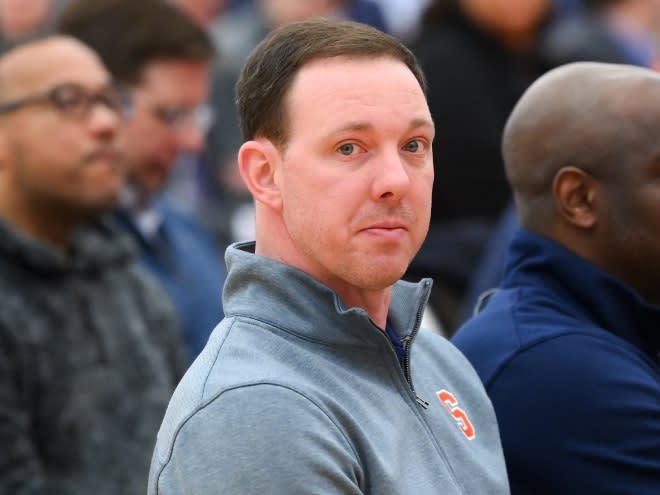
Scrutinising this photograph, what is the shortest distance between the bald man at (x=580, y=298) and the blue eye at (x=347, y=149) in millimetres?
800

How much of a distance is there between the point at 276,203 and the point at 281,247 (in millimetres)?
86

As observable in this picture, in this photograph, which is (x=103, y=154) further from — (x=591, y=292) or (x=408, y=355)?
(x=408, y=355)

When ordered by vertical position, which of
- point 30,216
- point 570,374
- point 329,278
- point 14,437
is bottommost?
point 14,437

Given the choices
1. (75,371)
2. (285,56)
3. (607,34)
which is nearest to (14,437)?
(75,371)

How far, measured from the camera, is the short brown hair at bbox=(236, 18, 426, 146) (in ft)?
7.68

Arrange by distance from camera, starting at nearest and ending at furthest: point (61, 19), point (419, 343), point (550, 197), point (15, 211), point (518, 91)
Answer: point (419, 343) → point (550, 197) → point (15, 211) → point (61, 19) → point (518, 91)

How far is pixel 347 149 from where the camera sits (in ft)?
7.53

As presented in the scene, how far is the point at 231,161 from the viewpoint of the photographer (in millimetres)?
6879

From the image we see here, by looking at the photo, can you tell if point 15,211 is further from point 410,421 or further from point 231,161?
point 231,161

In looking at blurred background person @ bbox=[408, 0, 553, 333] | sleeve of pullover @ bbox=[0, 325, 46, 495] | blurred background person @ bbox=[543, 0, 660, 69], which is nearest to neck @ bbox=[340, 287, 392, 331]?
sleeve of pullover @ bbox=[0, 325, 46, 495]

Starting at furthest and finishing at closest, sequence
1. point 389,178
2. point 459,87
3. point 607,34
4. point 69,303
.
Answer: point 607,34 < point 459,87 < point 69,303 < point 389,178

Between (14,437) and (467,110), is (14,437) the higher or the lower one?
the lower one

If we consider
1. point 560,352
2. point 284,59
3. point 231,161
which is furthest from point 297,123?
point 231,161

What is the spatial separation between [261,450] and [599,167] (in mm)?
1286
